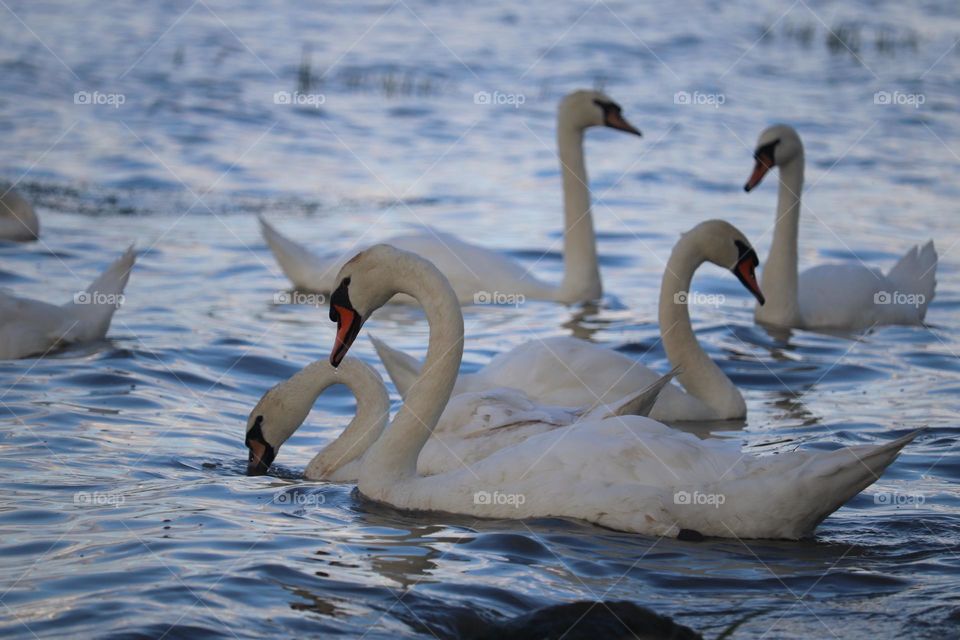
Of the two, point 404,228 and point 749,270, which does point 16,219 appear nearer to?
point 404,228

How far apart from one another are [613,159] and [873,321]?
23.0ft

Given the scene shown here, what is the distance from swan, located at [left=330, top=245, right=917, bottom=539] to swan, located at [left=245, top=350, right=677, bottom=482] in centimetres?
44

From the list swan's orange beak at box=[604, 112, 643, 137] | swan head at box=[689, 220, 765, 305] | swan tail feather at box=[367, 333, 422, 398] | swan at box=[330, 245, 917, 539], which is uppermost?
swan's orange beak at box=[604, 112, 643, 137]

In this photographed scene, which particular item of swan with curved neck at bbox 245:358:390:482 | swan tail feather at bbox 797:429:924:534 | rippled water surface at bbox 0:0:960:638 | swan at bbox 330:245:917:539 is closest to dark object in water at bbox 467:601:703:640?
rippled water surface at bbox 0:0:960:638

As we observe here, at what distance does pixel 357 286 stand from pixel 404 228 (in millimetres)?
7338

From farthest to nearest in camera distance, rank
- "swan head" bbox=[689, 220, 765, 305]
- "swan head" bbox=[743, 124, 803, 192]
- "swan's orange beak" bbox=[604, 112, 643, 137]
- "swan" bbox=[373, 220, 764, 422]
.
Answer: "swan's orange beak" bbox=[604, 112, 643, 137] < "swan head" bbox=[743, 124, 803, 192] < "swan head" bbox=[689, 220, 765, 305] < "swan" bbox=[373, 220, 764, 422]

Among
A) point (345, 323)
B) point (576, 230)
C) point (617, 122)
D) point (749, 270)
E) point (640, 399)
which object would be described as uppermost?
point (617, 122)

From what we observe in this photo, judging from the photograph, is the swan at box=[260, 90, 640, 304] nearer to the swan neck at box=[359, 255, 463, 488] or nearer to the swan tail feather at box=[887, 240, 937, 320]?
the swan tail feather at box=[887, 240, 937, 320]

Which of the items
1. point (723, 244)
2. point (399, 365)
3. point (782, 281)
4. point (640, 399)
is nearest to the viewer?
point (640, 399)

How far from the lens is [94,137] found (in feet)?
55.6

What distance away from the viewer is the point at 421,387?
6.67 metres

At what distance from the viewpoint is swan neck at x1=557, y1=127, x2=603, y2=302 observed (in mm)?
11711

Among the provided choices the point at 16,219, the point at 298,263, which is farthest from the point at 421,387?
the point at 16,219

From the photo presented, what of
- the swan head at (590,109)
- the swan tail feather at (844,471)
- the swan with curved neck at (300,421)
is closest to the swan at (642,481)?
the swan tail feather at (844,471)
